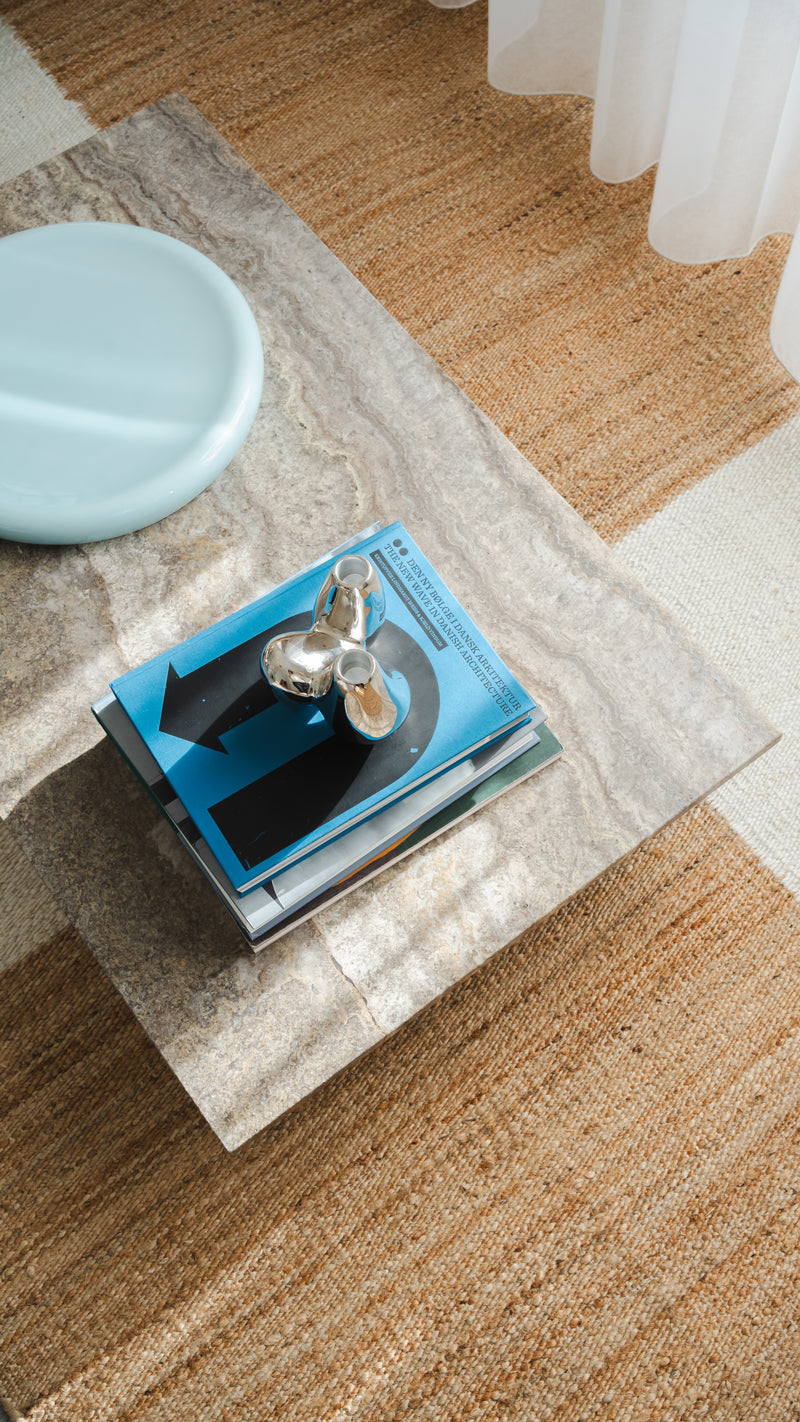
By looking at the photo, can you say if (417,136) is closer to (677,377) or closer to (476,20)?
(476,20)

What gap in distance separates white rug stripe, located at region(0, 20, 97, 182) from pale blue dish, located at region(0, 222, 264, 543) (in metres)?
0.71

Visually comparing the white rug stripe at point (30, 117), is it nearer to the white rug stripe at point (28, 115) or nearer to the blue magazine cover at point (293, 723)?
the white rug stripe at point (28, 115)

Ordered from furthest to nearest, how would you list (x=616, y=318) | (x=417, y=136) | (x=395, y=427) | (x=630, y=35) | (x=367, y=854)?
(x=417, y=136) → (x=616, y=318) → (x=630, y=35) → (x=395, y=427) → (x=367, y=854)

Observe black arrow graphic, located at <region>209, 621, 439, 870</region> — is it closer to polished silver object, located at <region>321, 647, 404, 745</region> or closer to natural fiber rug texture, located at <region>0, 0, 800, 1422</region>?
polished silver object, located at <region>321, 647, 404, 745</region>

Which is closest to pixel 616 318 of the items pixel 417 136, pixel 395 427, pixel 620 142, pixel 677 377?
pixel 677 377

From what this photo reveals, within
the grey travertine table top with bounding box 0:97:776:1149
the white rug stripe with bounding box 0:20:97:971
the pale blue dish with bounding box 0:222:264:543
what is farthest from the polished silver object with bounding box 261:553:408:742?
the white rug stripe with bounding box 0:20:97:971

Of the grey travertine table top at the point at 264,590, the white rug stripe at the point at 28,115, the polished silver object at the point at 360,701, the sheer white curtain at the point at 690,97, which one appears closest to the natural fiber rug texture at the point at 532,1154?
the sheer white curtain at the point at 690,97

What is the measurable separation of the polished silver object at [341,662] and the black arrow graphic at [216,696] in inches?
1.4

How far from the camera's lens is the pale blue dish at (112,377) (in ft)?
3.05

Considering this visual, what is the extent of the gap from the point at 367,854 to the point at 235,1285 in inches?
20.8

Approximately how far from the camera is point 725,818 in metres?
1.22

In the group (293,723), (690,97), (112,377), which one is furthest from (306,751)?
(690,97)

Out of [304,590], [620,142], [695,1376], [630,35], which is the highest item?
[630,35]

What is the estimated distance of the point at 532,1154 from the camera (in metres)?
1.08
